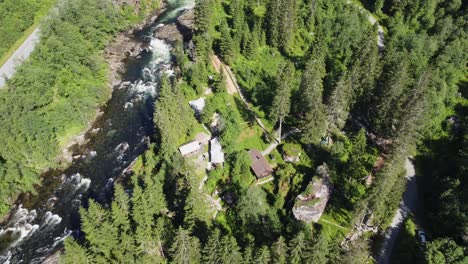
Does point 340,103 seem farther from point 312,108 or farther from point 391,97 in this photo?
point 391,97

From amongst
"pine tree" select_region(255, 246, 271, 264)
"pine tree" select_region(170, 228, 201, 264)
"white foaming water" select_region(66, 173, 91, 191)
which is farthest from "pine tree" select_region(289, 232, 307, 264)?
"white foaming water" select_region(66, 173, 91, 191)

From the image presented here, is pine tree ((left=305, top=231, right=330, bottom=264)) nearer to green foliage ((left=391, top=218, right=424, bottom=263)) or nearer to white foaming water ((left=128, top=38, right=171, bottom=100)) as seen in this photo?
green foliage ((left=391, top=218, right=424, bottom=263))

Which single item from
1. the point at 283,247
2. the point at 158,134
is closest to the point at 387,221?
the point at 283,247

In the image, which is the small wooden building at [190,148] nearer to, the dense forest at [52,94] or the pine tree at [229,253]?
the pine tree at [229,253]

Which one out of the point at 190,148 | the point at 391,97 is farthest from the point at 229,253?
the point at 391,97

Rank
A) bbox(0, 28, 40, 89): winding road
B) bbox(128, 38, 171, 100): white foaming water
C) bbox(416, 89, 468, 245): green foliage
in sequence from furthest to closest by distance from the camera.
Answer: bbox(128, 38, 171, 100): white foaming water
bbox(0, 28, 40, 89): winding road
bbox(416, 89, 468, 245): green foliage

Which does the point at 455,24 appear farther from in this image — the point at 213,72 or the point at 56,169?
the point at 56,169
